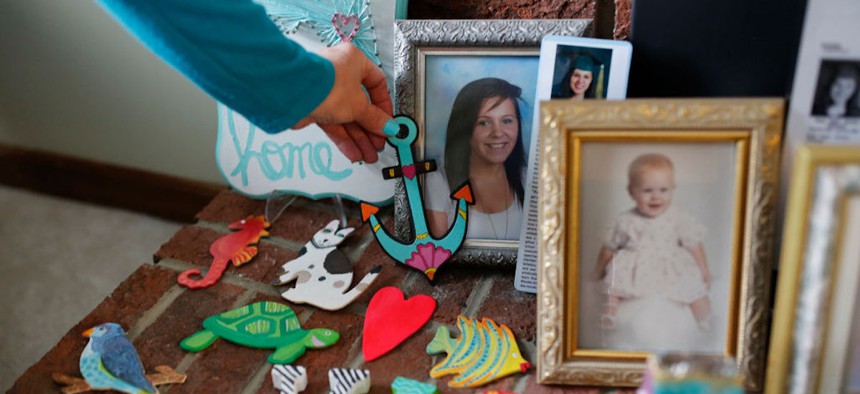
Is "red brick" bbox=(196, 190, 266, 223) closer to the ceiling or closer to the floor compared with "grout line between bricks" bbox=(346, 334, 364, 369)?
closer to the ceiling

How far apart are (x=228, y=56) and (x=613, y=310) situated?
0.48m

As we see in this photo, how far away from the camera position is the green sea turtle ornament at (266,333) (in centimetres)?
99

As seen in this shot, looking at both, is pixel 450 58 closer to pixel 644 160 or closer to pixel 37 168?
pixel 644 160

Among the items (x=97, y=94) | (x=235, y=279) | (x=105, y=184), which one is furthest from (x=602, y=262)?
(x=105, y=184)

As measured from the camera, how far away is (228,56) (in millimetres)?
862

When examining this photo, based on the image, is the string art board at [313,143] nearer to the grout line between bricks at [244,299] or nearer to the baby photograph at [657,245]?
the grout line between bricks at [244,299]

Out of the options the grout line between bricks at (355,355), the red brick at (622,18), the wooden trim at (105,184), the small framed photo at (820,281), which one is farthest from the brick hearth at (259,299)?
the wooden trim at (105,184)

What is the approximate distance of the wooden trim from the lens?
168 centimetres

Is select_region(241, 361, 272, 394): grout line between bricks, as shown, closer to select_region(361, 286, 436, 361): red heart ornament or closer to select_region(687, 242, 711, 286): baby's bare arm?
select_region(361, 286, 436, 361): red heart ornament

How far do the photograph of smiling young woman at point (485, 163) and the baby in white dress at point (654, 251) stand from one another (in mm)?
226

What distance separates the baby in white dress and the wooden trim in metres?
0.99

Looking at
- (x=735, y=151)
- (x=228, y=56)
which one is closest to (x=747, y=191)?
(x=735, y=151)

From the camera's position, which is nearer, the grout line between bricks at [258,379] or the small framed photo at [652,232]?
the small framed photo at [652,232]

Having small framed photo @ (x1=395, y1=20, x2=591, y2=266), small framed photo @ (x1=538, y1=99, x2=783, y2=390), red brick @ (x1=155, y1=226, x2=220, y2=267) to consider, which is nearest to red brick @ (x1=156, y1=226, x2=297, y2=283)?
red brick @ (x1=155, y1=226, x2=220, y2=267)
